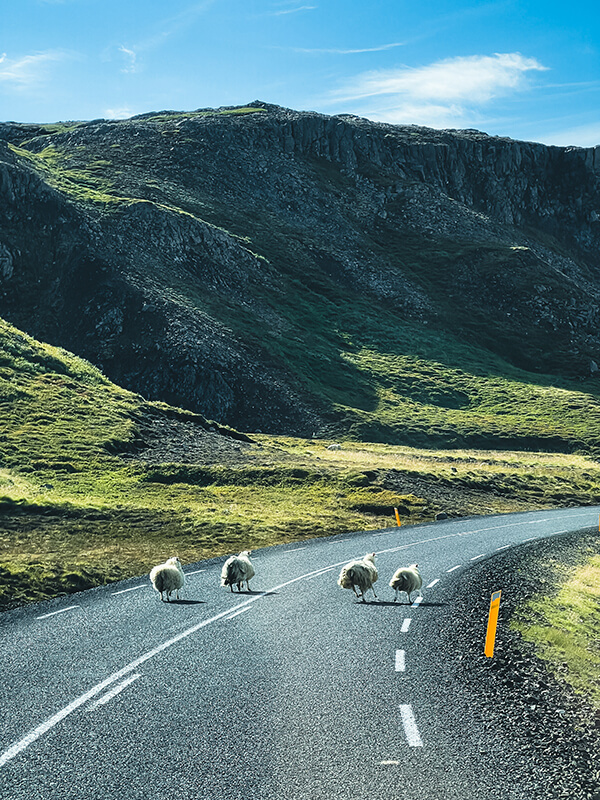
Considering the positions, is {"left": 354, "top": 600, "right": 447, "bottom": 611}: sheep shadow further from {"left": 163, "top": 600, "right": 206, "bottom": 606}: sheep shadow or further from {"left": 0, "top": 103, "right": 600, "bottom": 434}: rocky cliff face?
{"left": 0, "top": 103, "right": 600, "bottom": 434}: rocky cliff face

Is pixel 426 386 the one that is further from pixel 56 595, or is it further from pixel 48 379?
pixel 56 595

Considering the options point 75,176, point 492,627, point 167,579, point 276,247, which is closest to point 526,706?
point 492,627

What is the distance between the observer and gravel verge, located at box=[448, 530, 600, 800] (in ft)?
27.7

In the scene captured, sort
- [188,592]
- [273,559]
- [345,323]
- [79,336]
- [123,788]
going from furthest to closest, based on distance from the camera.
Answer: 1. [345,323]
2. [79,336]
3. [273,559]
4. [188,592]
5. [123,788]

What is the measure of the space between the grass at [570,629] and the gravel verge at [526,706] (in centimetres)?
32

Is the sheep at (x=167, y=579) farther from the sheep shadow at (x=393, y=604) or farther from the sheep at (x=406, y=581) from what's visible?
the sheep at (x=406, y=581)

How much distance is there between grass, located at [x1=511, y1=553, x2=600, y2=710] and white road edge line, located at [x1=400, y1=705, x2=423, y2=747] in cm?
316

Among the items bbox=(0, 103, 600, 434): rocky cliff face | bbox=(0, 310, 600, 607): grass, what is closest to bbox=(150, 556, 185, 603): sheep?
bbox=(0, 310, 600, 607): grass

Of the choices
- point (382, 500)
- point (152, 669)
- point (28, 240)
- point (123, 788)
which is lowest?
point (382, 500)

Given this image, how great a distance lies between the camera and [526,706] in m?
11.0

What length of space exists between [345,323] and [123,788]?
393 feet

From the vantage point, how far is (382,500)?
4728 cm

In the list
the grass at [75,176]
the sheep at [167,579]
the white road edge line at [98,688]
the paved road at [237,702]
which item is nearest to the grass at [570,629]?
the paved road at [237,702]

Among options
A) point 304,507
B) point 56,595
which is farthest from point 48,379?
point 56,595
